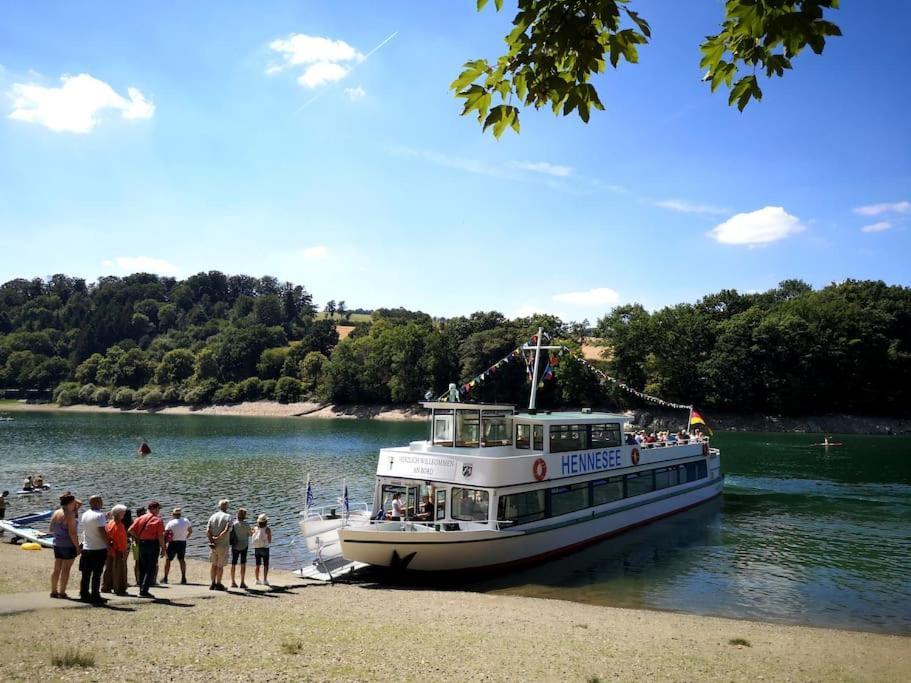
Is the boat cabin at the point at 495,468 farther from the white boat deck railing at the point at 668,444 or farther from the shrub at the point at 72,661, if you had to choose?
the shrub at the point at 72,661

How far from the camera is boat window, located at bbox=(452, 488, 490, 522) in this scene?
20203mm

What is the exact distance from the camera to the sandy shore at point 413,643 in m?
9.05

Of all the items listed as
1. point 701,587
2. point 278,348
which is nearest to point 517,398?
point 278,348

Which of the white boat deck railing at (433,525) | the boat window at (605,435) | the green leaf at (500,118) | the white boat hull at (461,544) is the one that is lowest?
the white boat hull at (461,544)

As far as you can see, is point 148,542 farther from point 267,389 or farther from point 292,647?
point 267,389

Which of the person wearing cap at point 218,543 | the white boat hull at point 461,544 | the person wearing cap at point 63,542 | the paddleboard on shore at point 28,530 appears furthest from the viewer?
the paddleboard on shore at point 28,530

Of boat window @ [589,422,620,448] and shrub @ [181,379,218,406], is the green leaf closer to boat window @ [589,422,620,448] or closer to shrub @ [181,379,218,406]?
boat window @ [589,422,620,448]

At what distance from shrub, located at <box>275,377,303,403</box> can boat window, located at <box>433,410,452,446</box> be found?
4795 inches

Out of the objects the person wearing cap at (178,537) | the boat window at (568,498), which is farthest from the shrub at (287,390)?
the person wearing cap at (178,537)

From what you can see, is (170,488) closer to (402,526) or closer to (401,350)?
(402,526)

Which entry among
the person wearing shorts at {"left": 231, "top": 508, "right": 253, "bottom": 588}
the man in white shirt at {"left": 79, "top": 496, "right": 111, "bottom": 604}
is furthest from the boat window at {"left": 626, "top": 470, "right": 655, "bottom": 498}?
the man in white shirt at {"left": 79, "top": 496, "right": 111, "bottom": 604}

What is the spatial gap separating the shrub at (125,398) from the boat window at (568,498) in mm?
148840

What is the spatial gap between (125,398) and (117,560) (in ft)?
502

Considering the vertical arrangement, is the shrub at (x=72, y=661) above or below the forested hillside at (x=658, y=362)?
below
